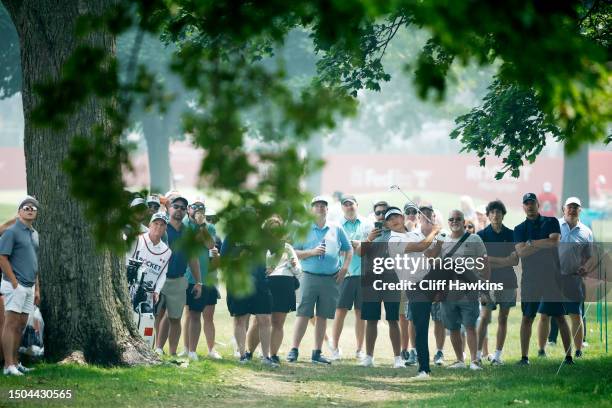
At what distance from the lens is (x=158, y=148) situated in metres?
44.0

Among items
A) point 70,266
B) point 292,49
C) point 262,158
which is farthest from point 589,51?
point 292,49

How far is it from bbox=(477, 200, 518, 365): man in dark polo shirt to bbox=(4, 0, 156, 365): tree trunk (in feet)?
16.4

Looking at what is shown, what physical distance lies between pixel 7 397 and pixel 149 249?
3529 mm

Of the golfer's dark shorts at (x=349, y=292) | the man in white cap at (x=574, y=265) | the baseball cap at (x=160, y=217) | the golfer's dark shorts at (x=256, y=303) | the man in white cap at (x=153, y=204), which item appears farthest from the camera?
the golfer's dark shorts at (x=349, y=292)

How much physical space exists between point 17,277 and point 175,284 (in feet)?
9.19

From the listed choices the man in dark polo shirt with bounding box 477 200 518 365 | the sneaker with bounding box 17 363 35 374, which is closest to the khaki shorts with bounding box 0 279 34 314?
the sneaker with bounding box 17 363 35 374

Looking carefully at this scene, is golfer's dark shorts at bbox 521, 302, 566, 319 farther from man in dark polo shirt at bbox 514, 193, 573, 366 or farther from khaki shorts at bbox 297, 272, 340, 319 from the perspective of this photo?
khaki shorts at bbox 297, 272, 340, 319

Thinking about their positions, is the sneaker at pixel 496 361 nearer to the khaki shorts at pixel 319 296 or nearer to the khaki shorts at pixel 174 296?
the khaki shorts at pixel 319 296

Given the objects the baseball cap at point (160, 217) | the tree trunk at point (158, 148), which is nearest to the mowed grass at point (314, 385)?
the baseball cap at point (160, 217)

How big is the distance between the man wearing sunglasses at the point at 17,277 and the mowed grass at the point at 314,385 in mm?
426

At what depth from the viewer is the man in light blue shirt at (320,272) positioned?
15.7m

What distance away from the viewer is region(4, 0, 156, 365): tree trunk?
13141mm

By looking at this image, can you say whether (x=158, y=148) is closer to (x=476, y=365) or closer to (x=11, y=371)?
(x=476, y=365)

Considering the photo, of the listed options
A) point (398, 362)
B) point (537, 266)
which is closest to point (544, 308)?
point (537, 266)
